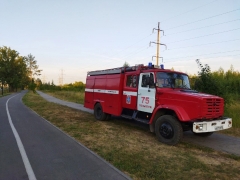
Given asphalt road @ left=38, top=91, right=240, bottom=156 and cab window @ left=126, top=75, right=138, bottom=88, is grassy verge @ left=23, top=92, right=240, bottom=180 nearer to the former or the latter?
asphalt road @ left=38, top=91, right=240, bottom=156

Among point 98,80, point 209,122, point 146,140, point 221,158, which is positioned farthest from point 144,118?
point 98,80

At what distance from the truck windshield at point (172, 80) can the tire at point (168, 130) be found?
52.7 inches

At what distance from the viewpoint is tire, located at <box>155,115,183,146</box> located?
6.71 meters

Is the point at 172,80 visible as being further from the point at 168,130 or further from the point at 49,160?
the point at 49,160

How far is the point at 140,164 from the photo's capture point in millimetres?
4934

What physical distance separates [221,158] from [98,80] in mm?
7351

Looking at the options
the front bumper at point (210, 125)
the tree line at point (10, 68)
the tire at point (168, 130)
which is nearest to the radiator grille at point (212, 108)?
the front bumper at point (210, 125)

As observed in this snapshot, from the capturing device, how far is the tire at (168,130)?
671cm

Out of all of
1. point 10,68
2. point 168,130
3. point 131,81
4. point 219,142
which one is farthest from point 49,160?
point 10,68

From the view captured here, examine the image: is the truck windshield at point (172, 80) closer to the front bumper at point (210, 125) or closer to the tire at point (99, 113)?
the front bumper at point (210, 125)


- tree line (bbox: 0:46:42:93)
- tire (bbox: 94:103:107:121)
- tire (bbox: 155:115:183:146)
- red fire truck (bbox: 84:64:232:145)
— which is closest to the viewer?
red fire truck (bbox: 84:64:232:145)

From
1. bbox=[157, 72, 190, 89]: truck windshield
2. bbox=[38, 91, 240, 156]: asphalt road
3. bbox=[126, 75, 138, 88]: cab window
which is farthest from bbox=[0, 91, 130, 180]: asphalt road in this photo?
bbox=[38, 91, 240, 156]: asphalt road

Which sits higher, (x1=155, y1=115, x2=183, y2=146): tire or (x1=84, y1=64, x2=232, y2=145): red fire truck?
(x1=84, y1=64, x2=232, y2=145): red fire truck

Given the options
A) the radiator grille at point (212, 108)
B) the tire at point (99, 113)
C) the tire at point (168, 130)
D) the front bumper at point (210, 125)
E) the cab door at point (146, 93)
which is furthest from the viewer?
the tire at point (99, 113)
